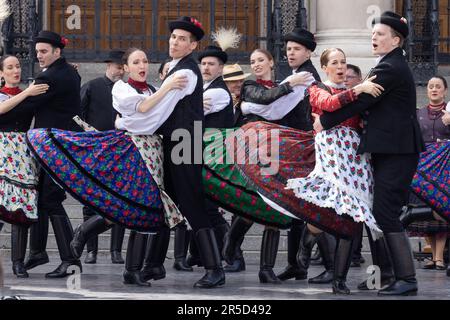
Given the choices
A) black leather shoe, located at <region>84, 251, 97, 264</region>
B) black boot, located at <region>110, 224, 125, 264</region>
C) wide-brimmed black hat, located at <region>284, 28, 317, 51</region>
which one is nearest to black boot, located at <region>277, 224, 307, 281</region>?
wide-brimmed black hat, located at <region>284, 28, 317, 51</region>

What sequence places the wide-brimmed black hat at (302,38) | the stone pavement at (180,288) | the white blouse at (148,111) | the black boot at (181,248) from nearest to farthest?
the stone pavement at (180,288)
the white blouse at (148,111)
the wide-brimmed black hat at (302,38)
the black boot at (181,248)

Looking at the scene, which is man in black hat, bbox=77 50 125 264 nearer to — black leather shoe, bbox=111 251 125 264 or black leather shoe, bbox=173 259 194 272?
black leather shoe, bbox=111 251 125 264

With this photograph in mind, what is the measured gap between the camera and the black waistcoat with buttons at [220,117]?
11773mm

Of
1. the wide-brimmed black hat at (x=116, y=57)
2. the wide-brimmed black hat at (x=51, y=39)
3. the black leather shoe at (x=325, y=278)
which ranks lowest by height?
the black leather shoe at (x=325, y=278)

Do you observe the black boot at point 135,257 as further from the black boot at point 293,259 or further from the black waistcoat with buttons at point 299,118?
the black waistcoat with buttons at point 299,118

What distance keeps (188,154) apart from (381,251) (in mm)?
1693

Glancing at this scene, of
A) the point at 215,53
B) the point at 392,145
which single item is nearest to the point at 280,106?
the point at 215,53

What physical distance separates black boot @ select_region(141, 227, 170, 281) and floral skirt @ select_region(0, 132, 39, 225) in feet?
3.50

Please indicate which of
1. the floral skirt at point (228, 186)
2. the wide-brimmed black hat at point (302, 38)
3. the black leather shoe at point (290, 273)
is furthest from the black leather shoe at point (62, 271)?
the wide-brimmed black hat at point (302, 38)

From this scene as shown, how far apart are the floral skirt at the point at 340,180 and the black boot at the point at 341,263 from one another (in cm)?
26

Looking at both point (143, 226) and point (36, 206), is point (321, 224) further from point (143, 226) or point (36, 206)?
point (36, 206)

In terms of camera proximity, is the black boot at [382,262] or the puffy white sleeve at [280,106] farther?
the puffy white sleeve at [280,106]

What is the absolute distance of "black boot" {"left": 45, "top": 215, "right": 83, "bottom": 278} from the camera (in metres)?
11.0
